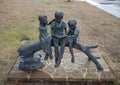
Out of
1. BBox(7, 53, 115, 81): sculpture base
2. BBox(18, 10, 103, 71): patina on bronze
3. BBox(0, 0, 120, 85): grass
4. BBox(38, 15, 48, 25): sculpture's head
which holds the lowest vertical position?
BBox(0, 0, 120, 85): grass

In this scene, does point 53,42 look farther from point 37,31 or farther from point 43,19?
point 37,31

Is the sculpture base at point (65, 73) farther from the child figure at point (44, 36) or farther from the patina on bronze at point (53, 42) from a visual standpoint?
the child figure at point (44, 36)

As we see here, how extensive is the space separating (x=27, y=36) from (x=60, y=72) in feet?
10.1

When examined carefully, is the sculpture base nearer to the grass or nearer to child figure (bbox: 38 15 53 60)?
the grass

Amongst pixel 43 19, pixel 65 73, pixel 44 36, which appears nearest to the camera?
pixel 43 19

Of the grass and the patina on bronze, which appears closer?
the patina on bronze

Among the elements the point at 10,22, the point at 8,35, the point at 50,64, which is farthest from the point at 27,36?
the point at 50,64

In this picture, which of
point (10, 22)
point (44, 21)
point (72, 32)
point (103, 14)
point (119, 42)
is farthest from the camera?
point (103, 14)

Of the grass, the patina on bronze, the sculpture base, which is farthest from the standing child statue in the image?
the grass

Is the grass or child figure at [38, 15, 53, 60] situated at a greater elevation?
child figure at [38, 15, 53, 60]

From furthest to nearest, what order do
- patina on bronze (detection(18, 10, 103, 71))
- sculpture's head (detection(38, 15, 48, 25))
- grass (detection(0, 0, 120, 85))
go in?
grass (detection(0, 0, 120, 85)) → patina on bronze (detection(18, 10, 103, 71)) → sculpture's head (detection(38, 15, 48, 25))

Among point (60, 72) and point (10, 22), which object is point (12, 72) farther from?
point (10, 22)

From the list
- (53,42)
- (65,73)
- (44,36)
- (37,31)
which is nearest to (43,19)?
(44,36)

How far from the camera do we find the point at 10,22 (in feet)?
29.3
